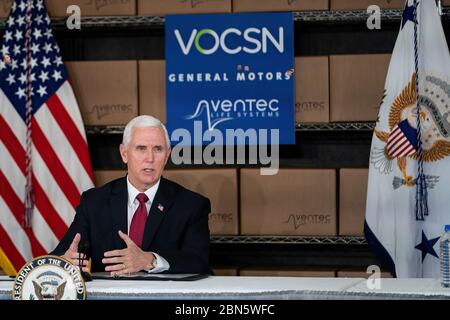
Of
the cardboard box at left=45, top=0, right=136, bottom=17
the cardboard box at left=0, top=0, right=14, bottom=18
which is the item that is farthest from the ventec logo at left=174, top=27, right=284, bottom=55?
the cardboard box at left=0, top=0, right=14, bottom=18

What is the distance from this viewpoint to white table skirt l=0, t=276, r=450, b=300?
2389 mm

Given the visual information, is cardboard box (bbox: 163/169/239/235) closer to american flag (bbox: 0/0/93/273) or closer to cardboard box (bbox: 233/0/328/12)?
american flag (bbox: 0/0/93/273)

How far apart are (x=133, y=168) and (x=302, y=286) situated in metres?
1.05

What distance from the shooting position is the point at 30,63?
439 cm

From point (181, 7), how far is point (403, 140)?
1259 millimetres

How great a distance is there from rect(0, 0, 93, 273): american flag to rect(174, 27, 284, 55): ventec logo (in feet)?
2.09

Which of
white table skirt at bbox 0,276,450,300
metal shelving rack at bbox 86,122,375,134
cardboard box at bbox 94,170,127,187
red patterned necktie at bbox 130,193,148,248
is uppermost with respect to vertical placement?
metal shelving rack at bbox 86,122,375,134

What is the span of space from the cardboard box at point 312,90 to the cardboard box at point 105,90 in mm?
797

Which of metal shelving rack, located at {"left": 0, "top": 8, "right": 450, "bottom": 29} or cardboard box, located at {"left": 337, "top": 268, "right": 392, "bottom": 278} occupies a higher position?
metal shelving rack, located at {"left": 0, "top": 8, "right": 450, "bottom": 29}

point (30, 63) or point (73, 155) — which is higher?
point (30, 63)

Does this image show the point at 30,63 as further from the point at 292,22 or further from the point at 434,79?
the point at 434,79

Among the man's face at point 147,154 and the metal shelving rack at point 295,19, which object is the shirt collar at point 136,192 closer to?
the man's face at point 147,154

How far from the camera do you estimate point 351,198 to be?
418cm

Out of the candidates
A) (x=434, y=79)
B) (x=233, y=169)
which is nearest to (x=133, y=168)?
(x=233, y=169)
